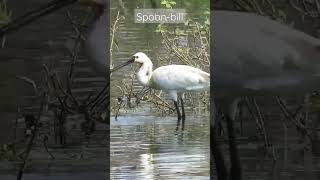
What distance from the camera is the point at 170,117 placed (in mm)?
5004

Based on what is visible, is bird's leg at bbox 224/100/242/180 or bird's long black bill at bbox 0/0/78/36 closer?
bird's long black bill at bbox 0/0/78/36

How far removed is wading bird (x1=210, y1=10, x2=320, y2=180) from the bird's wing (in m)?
0.08

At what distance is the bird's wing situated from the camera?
496 centimetres

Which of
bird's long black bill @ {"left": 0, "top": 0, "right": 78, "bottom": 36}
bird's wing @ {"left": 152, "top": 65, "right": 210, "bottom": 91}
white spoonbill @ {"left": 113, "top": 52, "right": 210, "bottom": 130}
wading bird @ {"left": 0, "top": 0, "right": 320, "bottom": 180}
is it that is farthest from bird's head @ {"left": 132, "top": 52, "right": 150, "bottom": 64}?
bird's long black bill @ {"left": 0, "top": 0, "right": 78, "bottom": 36}

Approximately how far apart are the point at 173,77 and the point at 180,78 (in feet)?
0.16

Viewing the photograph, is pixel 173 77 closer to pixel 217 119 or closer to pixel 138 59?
pixel 138 59

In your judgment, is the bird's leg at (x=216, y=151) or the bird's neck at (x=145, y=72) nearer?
the bird's neck at (x=145, y=72)

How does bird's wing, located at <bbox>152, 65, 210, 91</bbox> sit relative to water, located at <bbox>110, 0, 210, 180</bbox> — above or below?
above

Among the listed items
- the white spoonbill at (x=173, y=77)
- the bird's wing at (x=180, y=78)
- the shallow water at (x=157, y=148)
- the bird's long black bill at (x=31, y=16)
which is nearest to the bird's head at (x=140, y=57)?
the white spoonbill at (x=173, y=77)

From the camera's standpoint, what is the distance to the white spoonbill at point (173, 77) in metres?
4.95

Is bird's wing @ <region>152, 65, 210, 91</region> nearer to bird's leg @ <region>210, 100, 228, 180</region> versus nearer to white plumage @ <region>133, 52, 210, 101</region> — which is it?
white plumage @ <region>133, 52, 210, 101</region>

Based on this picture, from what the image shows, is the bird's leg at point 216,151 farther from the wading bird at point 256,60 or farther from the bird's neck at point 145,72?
the bird's neck at point 145,72

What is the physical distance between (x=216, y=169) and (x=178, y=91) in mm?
617

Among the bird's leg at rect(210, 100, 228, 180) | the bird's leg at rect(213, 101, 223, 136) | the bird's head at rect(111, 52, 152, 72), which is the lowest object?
the bird's leg at rect(210, 100, 228, 180)
